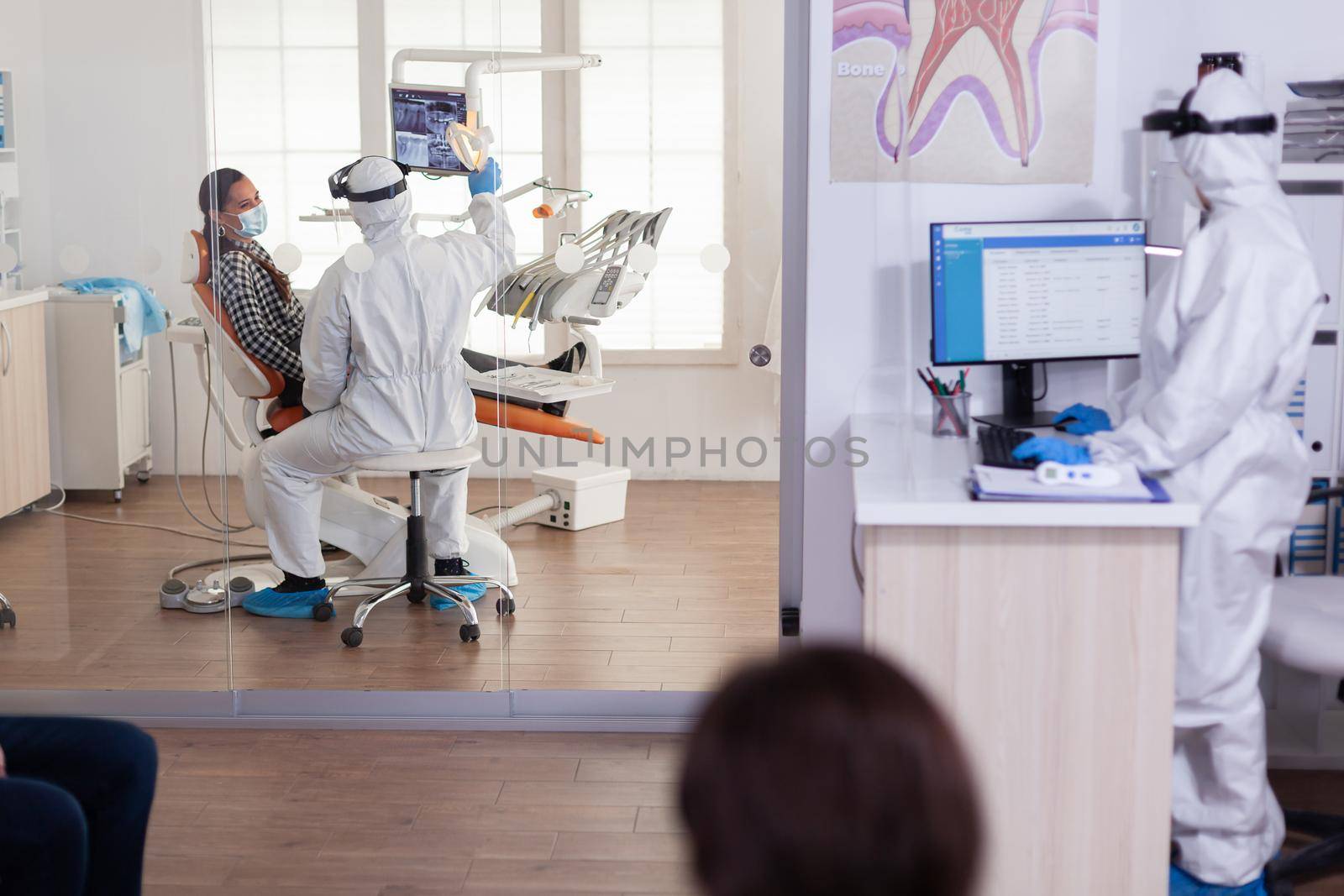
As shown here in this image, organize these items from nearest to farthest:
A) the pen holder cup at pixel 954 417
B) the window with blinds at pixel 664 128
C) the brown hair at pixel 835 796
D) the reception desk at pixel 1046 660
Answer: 1. the brown hair at pixel 835 796
2. the reception desk at pixel 1046 660
3. the pen holder cup at pixel 954 417
4. the window with blinds at pixel 664 128

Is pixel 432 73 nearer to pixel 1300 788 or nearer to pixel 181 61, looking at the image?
pixel 181 61

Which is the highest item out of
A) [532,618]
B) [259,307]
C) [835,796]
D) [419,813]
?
[259,307]

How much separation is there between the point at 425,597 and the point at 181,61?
1414 mm

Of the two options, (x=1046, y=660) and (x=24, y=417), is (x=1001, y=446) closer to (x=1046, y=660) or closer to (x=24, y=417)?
(x=1046, y=660)

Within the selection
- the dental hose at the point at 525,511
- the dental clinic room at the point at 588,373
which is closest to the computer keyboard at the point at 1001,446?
the dental clinic room at the point at 588,373

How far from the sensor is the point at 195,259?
3.28 m

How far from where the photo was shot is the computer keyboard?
90.0 inches

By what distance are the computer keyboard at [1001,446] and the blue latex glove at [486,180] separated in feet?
4.20

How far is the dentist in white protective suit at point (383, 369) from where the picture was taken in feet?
10.4

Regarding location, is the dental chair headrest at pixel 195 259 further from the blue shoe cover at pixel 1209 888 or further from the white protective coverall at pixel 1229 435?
the blue shoe cover at pixel 1209 888

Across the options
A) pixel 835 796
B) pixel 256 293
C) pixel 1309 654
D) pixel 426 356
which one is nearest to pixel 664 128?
pixel 426 356

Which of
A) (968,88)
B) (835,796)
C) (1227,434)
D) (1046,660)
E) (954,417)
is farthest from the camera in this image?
(968,88)

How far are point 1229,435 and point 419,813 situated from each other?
1752mm

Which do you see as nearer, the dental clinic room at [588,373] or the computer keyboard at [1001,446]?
the computer keyboard at [1001,446]
